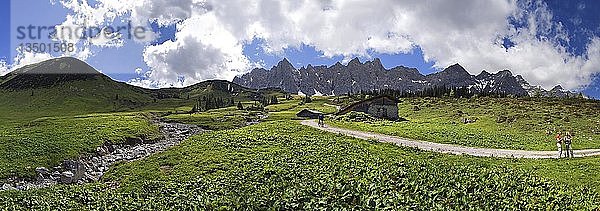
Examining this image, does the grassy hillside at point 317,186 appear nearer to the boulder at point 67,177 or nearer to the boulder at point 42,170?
the boulder at point 67,177

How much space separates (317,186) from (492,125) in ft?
214

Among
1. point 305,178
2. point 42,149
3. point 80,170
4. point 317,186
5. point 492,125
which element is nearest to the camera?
point 317,186

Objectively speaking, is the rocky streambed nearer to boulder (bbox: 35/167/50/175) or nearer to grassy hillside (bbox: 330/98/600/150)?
boulder (bbox: 35/167/50/175)

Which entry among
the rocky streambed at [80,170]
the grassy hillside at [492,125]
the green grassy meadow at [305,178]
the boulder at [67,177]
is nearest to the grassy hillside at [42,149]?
the green grassy meadow at [305,178]

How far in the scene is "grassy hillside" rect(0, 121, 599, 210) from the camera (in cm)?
2148

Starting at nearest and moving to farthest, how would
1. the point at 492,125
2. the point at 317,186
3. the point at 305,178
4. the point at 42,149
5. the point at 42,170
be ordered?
the point at 317,186 < the point at 305,178 < the point at 42,170 < the point at 42,149 < the point at 492,125

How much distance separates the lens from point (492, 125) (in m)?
80.4

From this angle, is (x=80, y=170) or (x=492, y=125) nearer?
(x=80, y=170)

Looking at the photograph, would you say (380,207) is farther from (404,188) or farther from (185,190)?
(185,190)

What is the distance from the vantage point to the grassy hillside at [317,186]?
21484mm

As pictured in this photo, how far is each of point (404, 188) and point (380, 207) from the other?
4108 millimetres

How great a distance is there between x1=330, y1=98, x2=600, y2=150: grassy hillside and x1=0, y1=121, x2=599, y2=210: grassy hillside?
62.6 ft

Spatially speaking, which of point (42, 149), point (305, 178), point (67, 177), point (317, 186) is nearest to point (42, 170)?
point (67, 177)

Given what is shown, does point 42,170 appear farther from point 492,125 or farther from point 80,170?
point 492,125
